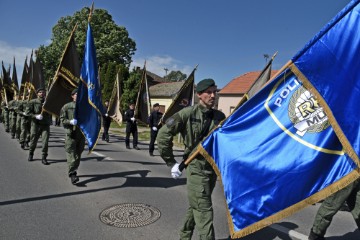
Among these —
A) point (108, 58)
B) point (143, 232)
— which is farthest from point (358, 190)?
point (108, 58)

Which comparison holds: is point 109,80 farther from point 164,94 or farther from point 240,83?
point 240,83

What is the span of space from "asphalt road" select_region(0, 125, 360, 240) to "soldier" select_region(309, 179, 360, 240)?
416 mm

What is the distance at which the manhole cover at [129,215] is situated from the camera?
14.5 feet

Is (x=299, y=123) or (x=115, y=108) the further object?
(x=115, y=108)

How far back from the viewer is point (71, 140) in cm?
666

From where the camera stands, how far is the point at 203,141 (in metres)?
3.26

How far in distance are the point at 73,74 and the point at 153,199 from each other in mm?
4010

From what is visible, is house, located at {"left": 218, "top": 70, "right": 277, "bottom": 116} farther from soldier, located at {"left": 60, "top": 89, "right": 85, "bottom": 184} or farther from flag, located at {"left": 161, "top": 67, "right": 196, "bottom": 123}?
soldier, located at {"left": 60, "top": 89, "right": 85, "bottom": 184}

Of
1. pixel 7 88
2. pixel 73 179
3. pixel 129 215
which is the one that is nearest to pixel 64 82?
pixel 73 179

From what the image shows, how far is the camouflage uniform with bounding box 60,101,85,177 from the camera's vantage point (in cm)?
658

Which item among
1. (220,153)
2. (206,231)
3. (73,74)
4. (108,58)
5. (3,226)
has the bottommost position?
(3,226)

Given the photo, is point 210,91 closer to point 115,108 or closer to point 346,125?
point 346,125

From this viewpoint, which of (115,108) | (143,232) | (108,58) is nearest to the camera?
(143,232)

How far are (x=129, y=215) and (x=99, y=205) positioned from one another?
721 millimetres
